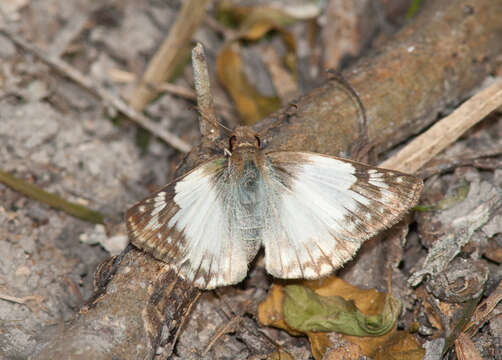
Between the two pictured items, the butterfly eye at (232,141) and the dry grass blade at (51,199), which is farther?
the dry grass blade at (51,199)

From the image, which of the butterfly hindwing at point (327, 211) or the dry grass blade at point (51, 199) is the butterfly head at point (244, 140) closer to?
the butterfly hindwing at point (327, 211)

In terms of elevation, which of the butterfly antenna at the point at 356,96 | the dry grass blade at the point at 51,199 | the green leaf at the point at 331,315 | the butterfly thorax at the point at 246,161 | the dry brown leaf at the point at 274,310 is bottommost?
the dry grass blade at the point at 51,199

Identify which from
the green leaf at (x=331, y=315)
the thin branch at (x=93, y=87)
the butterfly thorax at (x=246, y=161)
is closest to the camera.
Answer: the green leaf at (x=331, y=315)

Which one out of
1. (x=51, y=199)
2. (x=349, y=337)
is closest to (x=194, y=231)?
(x=349, y=337)

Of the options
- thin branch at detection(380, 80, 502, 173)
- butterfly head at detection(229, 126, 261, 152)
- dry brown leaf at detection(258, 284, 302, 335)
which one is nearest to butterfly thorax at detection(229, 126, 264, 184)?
butterfly head at detection(229, 126, 261, 152)

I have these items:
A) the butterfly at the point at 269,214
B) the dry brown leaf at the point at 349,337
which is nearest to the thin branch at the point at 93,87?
the butterfly at the point at 269,214

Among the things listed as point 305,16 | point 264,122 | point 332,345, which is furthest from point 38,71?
point 332,345

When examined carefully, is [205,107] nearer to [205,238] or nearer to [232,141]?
[232,141]
